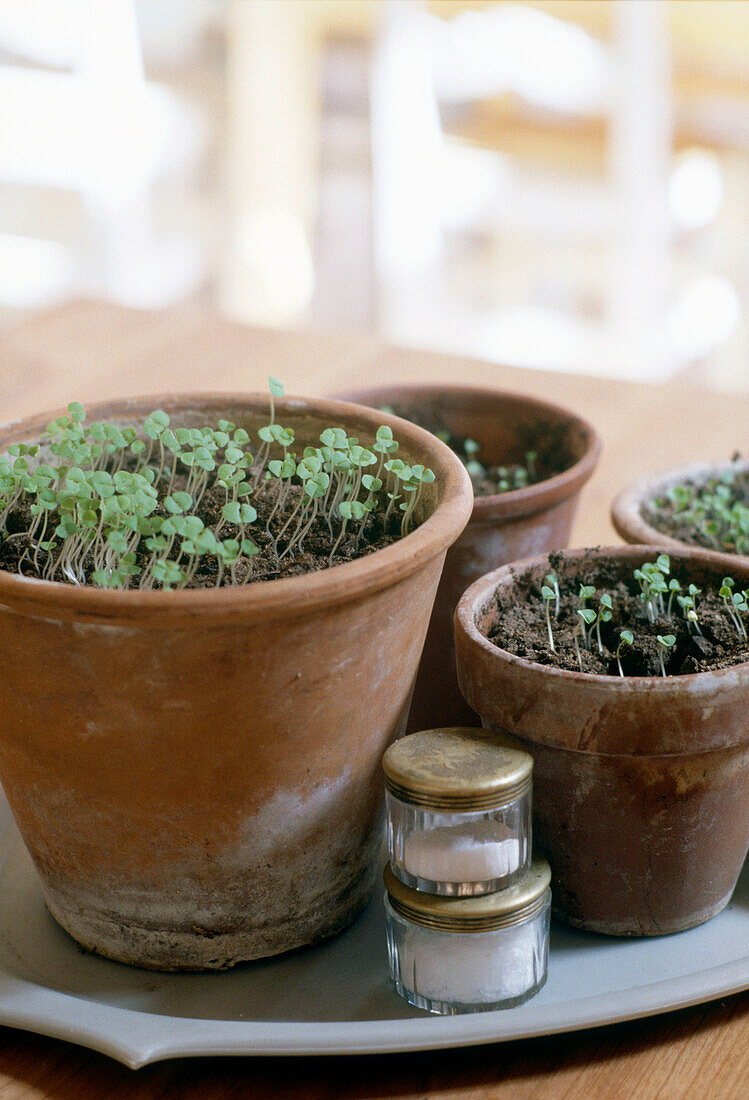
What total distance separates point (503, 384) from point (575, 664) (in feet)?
3.87

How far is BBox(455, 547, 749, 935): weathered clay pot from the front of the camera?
779mm

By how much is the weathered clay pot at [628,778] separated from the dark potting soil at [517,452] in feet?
1.27

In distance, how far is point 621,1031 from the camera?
77 cm

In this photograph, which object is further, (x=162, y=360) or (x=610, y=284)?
(x=610, y=284)

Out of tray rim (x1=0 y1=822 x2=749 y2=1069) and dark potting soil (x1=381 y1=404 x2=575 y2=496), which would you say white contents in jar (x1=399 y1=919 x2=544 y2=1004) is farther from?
dark potting soil (x1=381 y1=404 x2=575 y2=496)

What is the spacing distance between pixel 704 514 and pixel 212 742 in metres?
0.69

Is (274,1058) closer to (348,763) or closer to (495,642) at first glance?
(348,763)

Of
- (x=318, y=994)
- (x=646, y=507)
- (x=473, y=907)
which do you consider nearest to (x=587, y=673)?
(x=473, y=907)

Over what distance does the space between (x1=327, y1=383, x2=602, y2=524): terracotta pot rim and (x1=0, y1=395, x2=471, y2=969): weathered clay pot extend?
17 cm

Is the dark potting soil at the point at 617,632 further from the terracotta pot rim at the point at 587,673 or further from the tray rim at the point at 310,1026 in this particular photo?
the tray rim at the point at 310,1026

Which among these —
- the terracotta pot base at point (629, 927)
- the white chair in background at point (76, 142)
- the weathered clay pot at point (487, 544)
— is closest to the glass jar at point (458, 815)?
the terracotta pot base at point (629, 927)

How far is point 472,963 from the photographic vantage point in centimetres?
77

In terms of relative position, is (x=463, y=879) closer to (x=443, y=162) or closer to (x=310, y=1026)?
(x=310, y=1026)

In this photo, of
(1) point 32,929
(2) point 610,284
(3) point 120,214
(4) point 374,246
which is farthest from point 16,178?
(1) point 32,929
